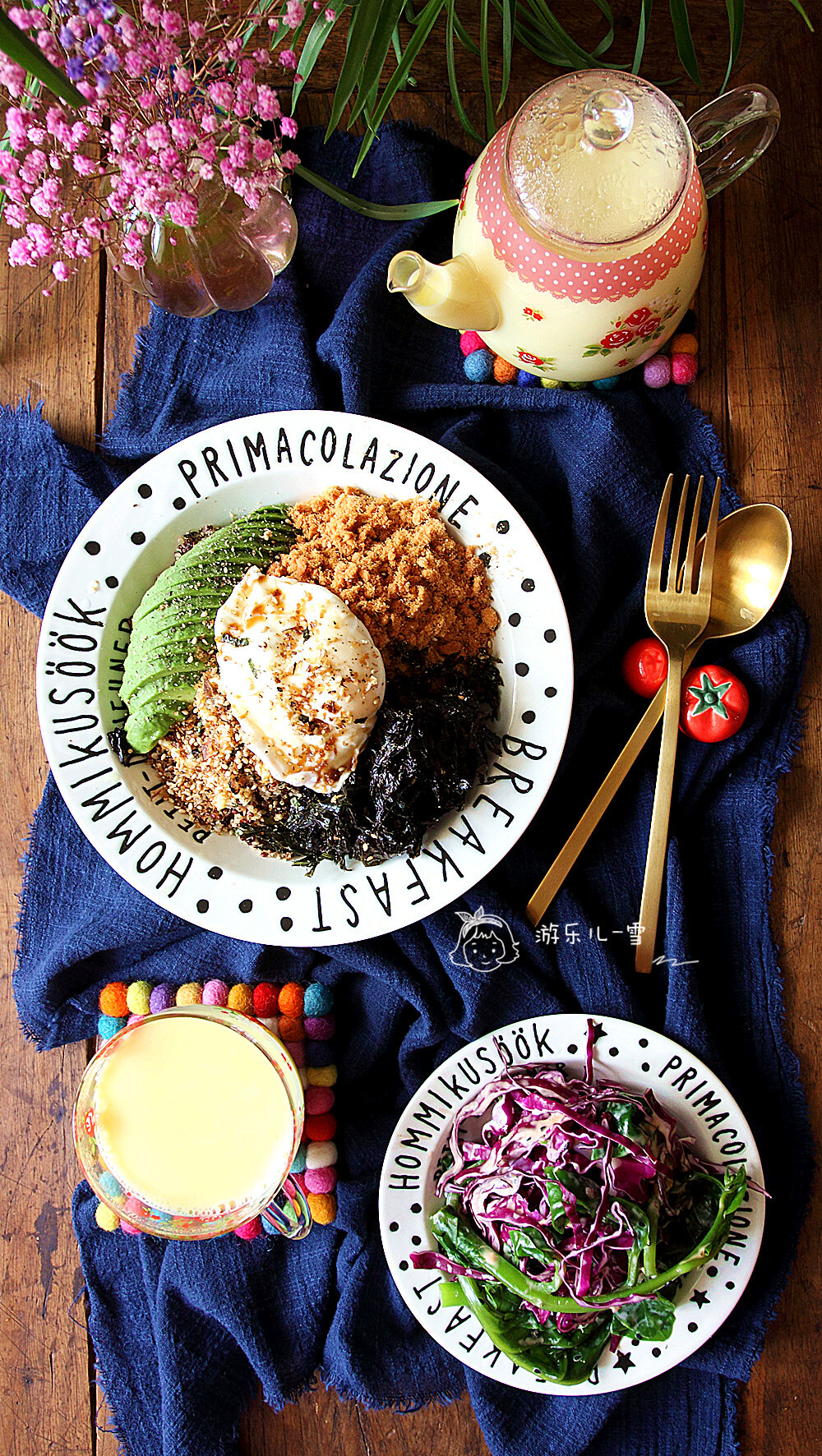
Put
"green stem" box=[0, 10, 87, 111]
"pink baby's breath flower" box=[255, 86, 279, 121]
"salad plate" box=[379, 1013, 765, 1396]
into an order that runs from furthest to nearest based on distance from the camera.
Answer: "salad plate" box=[379, 1013, 765, 1396], "pink baby's breath flower" box=[255, 86, 279, 121], "green stem" box=[0, 10, 87, 111]

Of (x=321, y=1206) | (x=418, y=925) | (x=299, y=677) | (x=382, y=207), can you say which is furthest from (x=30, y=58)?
(x=321, y=1206)

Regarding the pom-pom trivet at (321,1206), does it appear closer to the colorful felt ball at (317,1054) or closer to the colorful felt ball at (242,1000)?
the colorful felt ball at (317,1054)

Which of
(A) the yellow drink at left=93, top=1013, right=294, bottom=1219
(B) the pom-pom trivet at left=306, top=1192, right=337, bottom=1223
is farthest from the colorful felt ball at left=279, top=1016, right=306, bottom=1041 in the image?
(B) the pom-pom trivet at left=306, top=1192, right=337, bottom=1223

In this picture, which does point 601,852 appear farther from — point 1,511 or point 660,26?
point 660,26

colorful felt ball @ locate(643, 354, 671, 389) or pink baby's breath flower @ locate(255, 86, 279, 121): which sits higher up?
pink baby's breath flower @ locate(255, 86, 279, 121)

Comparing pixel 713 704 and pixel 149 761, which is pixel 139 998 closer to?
pixel 149 761

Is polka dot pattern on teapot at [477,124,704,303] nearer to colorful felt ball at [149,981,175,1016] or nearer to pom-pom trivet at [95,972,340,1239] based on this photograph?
pom-pom trivet at [95,972,340,1239]

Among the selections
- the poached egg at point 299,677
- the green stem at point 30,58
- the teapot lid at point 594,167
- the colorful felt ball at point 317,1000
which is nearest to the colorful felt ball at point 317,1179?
the colorful felt ball at point 317,1000

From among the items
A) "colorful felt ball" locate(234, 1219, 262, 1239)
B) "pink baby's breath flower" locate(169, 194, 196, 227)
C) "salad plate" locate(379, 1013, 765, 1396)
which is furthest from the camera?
"colorful felt ball" locate(234, 1219, 262, 1239)
